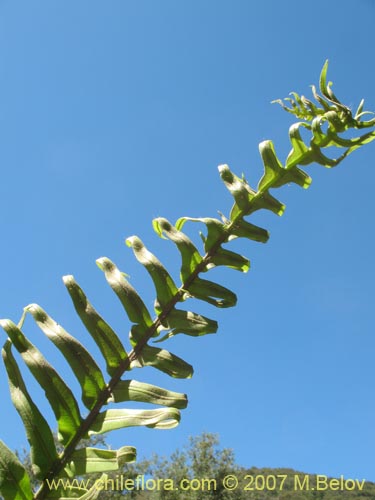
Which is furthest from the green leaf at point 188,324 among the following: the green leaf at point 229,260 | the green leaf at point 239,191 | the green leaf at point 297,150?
the green leaf at point 297,150

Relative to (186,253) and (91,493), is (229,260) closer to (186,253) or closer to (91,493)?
(186,253)

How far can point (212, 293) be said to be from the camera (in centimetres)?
201

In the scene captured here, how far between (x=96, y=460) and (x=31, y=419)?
0.24m

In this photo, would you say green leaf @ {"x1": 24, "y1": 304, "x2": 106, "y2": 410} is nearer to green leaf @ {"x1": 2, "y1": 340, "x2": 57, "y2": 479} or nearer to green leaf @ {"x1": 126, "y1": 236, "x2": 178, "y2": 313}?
green leaf @ {"x1": 2, "y1": 340, "x2": 57, "y2": 479}

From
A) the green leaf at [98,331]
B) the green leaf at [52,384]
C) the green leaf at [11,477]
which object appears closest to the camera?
the green leaf at [11,477]

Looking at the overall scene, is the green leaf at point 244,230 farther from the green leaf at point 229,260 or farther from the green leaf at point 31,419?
the green leaf at point 31,419

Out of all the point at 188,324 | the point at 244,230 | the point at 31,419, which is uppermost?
the point at 244,230

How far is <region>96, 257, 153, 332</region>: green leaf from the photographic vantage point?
6.09 ft

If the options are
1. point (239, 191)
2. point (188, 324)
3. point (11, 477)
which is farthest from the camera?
point (239, 191)

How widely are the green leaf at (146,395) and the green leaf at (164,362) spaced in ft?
0.23

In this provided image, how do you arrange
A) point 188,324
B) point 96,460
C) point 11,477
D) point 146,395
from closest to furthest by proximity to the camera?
point 11,477 < point 96,460 < point 146,395 < point 188,324

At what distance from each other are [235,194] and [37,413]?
1.04 meters

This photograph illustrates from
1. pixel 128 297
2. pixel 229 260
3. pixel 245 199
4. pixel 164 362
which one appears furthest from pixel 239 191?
pixel 164 362

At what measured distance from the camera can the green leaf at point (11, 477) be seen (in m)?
1.53
